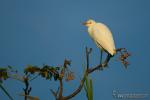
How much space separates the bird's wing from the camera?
1.96 m

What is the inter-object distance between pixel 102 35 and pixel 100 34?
0.08 ft

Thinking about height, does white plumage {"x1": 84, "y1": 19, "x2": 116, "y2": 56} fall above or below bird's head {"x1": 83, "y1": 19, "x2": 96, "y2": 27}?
below

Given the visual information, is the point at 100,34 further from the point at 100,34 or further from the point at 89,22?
the point at 89,22

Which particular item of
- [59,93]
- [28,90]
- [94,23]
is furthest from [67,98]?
[94,23]

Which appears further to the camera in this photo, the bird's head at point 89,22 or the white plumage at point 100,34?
the bird's head at point 89,22

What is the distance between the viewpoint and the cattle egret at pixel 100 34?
196 cm

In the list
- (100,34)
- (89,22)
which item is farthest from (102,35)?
(89,22)

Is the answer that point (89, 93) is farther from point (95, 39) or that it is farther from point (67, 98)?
point (95, 39)

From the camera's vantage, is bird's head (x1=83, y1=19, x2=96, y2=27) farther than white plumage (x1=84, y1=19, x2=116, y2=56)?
Yes

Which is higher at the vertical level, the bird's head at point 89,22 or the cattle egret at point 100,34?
the bird's head at point 89,22

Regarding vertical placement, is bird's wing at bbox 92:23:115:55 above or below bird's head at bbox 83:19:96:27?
below

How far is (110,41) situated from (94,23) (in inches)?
11.8

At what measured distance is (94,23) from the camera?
7.25 ft

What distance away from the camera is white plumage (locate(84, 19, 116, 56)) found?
1963mm
